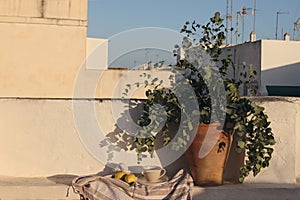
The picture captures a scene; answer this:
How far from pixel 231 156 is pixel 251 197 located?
497mm

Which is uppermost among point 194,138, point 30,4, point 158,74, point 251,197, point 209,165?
point 30,4

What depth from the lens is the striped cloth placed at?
367 cm

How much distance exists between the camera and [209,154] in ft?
13.9

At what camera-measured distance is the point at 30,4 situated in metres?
5.74

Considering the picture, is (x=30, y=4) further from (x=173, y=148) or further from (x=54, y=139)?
(x=173, y=148)

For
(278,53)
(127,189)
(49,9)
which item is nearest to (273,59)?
(278,53)

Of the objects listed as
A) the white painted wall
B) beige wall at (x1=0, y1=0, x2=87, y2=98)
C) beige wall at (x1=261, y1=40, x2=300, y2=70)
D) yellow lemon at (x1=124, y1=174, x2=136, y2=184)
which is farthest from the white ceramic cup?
beige wall at (x1=261, y1=40, x2=300, y2=70)

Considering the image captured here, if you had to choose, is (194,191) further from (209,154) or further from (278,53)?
(278,53)

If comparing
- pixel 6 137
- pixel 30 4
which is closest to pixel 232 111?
pixel 6 137

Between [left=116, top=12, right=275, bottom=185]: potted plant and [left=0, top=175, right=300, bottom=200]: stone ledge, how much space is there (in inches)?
5.4

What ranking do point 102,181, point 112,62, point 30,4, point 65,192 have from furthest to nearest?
point 30,4 < point 112,62 < point 65,192 < point 102,181

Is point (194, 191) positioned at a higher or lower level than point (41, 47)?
lower

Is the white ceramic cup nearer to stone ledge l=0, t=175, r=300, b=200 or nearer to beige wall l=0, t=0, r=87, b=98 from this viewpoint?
stone ledge l=0, t=175, r=300, b=200

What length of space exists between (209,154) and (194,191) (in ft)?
1.29
